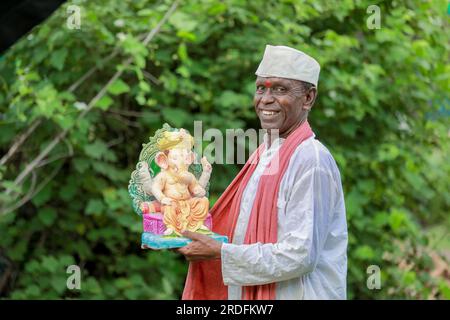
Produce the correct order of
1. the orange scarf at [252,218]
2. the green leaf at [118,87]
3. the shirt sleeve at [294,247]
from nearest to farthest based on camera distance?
the shirt sleeve at [294,247] → the orange scarf at [252,218] → the green leaf at [118,87]

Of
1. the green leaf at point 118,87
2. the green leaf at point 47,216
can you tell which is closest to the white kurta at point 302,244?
the green leaf at point 118,87

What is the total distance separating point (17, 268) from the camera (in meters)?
6.15

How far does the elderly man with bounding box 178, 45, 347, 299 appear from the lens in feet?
9.09

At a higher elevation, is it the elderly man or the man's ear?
the man's ear

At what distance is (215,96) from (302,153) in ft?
10.7

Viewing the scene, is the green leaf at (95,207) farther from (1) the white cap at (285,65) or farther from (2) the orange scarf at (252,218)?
(1) the white cap at (285,65)

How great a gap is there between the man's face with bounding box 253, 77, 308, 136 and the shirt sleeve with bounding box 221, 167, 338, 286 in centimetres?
23

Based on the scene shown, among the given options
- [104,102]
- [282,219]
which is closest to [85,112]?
[104,102]

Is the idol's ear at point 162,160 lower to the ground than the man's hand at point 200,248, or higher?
higher

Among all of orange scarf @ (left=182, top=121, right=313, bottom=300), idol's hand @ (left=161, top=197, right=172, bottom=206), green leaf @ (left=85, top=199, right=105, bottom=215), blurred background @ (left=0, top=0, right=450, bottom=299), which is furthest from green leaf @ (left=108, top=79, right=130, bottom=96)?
idol's hand @ (left=161, top=197, right=172, bottom=206)

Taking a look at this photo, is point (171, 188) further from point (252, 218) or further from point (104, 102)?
point (104, 102)

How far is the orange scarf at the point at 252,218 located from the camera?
2.85 meters

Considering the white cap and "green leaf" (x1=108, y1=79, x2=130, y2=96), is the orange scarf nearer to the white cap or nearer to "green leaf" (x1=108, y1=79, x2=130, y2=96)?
the white cap

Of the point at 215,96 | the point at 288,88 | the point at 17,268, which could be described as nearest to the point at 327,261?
the point at 288,88
